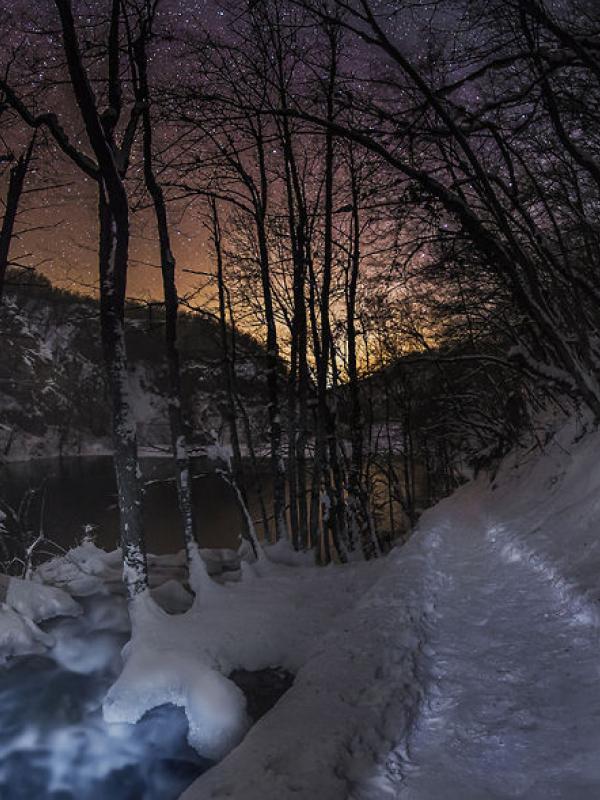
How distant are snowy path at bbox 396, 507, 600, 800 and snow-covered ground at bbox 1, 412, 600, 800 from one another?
0.01m

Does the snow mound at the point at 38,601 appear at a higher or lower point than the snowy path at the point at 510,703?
lower

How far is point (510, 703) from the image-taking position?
357 cm

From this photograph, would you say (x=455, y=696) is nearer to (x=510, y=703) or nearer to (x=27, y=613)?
(x=510, y=703)

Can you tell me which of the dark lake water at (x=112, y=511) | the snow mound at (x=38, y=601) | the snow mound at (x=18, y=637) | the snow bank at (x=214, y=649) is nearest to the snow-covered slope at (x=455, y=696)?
the snow bank at (x=214, y=649)

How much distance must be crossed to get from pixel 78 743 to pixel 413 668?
4.49 m

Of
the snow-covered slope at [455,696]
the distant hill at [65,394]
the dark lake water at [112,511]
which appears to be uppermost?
the distant hill at [65,394]

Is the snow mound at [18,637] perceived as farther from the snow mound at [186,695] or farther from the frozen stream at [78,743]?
the snow mound at [186,695]

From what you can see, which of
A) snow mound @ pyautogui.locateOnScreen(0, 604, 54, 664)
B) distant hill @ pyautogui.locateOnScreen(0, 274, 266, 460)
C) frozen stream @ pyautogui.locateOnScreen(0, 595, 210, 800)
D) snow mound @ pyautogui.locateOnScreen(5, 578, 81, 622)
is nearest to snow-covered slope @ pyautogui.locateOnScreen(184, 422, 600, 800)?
frozen stream @ pyautogui.locateOnScreen(0, 595, 210, 800)

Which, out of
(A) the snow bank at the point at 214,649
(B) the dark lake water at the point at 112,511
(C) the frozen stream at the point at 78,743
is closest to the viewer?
(C) the frozen stream at the point at 78,743

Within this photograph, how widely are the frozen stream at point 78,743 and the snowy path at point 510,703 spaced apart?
317 cm

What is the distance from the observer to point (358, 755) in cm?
350

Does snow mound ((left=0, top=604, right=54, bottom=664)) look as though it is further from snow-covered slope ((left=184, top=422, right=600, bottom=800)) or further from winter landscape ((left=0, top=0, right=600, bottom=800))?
snow-covered slope ((left=184, top=422, right=600, bottom=800))

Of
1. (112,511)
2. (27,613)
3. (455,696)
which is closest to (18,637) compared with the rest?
(27,613)

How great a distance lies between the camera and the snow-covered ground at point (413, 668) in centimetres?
306
